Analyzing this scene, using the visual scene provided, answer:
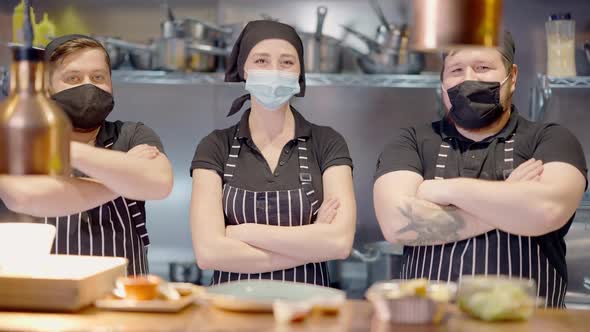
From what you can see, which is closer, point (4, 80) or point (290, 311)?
point (290, 311)

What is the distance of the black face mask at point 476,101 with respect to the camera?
303 cm

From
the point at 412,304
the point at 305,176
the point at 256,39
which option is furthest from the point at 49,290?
the point at 256,39

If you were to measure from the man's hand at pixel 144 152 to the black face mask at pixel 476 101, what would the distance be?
1.05 metres

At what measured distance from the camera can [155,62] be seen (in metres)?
4.56

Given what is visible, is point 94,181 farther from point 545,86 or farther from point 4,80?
point 545,86

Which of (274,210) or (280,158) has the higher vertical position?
(280,158)

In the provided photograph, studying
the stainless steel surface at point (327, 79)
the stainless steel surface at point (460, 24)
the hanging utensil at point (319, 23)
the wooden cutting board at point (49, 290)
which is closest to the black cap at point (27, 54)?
the wooden cutting board at point (49, 290)

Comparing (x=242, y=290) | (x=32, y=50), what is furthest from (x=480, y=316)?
(x=32, y=50)

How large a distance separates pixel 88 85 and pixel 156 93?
1920 millimetres

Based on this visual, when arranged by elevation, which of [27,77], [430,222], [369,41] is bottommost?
[430,222]

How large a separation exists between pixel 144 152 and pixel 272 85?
52 cm

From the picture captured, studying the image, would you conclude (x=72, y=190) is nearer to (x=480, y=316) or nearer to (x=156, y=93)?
(x=480, y=316)

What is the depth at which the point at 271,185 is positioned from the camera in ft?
10.3

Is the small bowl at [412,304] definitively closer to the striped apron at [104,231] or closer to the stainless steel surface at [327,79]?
the striped apron at [104,231]
